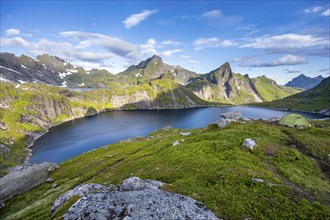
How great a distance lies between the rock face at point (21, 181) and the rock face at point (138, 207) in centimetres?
8644

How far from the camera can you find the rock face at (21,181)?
8556 cm

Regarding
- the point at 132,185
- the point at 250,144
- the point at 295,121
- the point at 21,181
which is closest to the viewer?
the point at 132,185

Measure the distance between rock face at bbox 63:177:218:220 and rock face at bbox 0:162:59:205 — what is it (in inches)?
3403

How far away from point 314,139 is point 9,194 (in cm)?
10788

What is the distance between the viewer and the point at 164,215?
18906 mm

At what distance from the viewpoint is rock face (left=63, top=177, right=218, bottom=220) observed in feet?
62.4

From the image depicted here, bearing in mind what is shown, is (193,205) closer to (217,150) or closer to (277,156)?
(217,150)

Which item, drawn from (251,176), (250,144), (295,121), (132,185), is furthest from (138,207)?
(295,121)

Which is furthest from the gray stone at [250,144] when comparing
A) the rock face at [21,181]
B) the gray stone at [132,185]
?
the rock face at [21,181]

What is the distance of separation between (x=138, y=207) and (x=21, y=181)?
92755 mm

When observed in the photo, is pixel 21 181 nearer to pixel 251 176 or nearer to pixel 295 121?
pixel 251 176

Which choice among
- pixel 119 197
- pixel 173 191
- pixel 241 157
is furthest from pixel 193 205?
pixel 241 157

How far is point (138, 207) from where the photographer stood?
1981 centimetres

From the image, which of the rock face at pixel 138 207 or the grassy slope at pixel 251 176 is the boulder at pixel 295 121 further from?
the rock face at pixel 138 207
